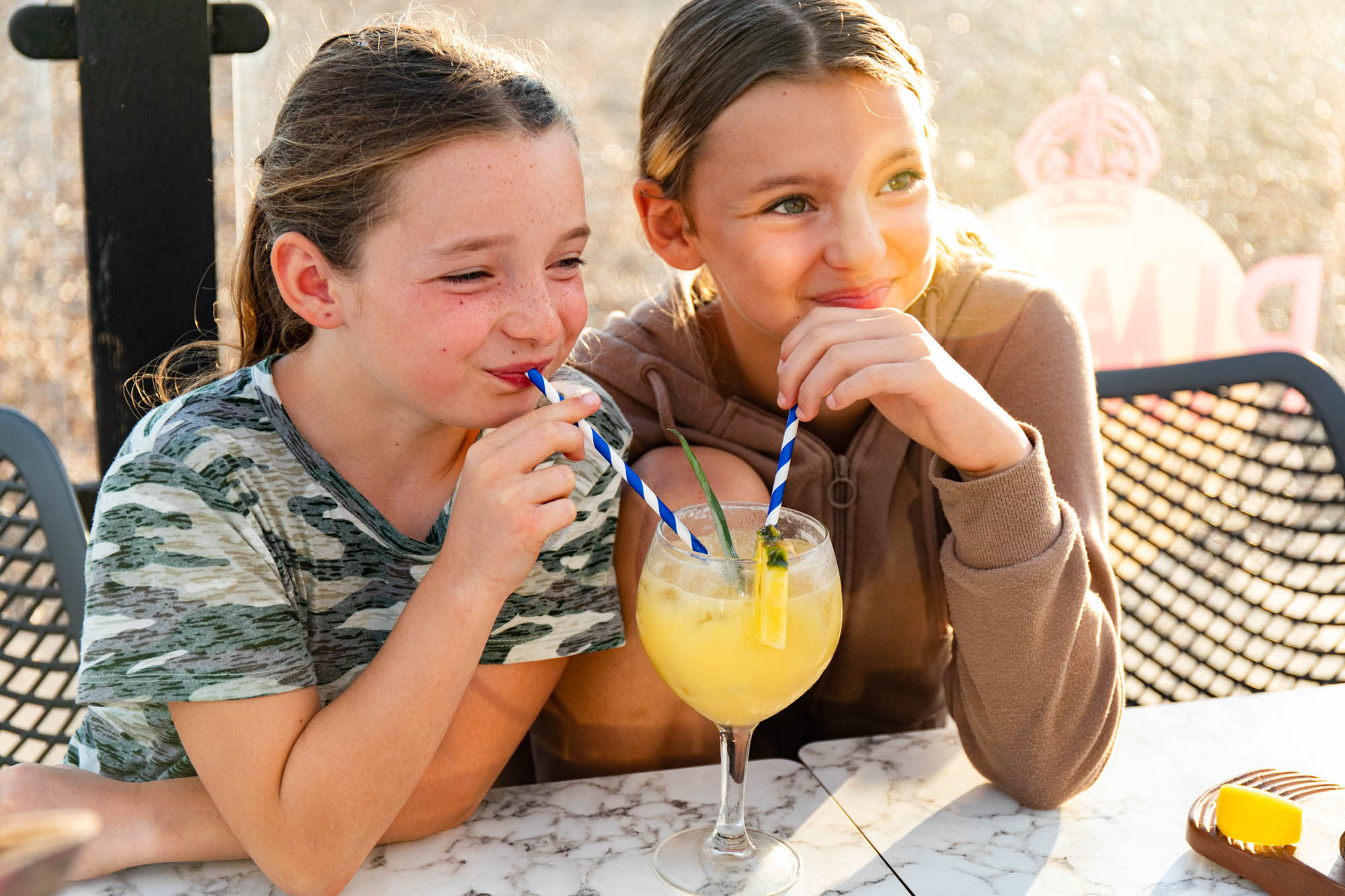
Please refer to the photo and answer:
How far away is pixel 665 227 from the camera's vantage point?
5.59 ft

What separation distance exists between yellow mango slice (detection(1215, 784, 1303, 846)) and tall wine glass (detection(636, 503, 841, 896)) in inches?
17.1

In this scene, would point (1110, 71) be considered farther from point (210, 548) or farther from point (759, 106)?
point (210, 548)

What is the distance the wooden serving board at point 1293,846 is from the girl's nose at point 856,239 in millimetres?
729

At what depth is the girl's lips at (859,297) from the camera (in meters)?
1.49

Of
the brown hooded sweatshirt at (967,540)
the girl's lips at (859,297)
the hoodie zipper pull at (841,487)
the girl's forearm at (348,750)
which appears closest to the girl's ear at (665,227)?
the brown hooded sweatshirt at (967,540)

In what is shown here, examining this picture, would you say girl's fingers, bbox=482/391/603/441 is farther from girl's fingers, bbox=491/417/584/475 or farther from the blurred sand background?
the blurred sand background

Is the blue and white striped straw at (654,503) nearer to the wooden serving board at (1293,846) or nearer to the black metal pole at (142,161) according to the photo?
the wooden serving board at (1293,846)

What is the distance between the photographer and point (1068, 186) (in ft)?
7.97

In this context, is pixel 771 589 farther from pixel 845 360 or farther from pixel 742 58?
pixel 742 58

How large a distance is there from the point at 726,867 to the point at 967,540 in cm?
46

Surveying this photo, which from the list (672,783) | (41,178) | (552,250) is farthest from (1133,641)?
(41,178)

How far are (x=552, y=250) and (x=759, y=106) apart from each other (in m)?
0.39

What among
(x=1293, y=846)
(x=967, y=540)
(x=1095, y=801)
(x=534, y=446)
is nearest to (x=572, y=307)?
(x=534, y=446)

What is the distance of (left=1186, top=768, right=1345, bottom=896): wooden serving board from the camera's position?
1094 millimetres
